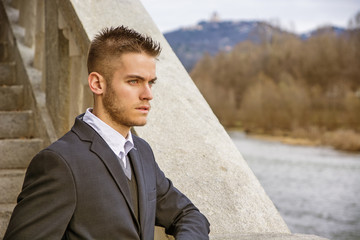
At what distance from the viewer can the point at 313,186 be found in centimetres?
1652

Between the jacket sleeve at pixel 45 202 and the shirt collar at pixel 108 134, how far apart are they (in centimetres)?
18

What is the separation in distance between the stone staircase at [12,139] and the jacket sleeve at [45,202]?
1.64 m

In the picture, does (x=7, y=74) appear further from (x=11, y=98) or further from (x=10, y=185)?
(x=10, y=185)

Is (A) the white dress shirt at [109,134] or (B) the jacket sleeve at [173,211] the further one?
(B) the jacket sleeve at [173,211]

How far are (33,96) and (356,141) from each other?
2408 cm

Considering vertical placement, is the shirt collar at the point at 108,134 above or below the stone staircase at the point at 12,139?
above

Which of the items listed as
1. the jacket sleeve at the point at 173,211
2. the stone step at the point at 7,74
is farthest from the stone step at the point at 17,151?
the jacket sleeve at the point at 173,211

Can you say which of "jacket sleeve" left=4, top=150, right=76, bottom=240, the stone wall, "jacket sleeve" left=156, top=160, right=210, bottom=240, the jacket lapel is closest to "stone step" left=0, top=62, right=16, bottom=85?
the stone wall

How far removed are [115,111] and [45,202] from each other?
13.1 inches

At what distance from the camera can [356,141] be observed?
2494 cm

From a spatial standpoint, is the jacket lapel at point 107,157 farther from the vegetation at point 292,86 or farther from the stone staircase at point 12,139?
A: the vegetation at point 292,86

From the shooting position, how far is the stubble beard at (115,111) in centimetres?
132

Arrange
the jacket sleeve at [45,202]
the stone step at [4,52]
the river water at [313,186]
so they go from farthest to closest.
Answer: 1. the river water at [313,186]
2. the stone step at [4,52]
3. the jacket sleeve at [45,202]

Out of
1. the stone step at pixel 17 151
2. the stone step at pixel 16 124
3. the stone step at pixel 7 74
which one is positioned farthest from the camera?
the stone step at pixel 7 74
